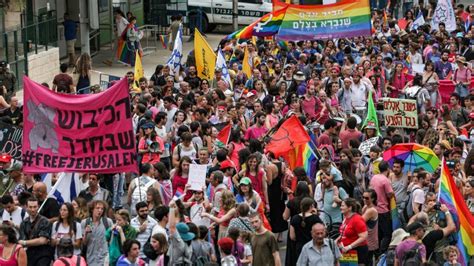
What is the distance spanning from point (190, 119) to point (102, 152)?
536 cm

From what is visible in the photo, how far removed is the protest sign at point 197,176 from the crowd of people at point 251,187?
0.36 feet

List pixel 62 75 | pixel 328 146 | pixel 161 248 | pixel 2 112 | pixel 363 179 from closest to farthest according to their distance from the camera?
pixel 161 248 < pixel 363 179 < pixel 328 146 < pixel 2 112 < pixel 62 75

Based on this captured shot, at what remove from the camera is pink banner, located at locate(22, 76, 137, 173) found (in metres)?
15.8

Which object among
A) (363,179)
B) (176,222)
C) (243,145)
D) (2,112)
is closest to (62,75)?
(2,112)

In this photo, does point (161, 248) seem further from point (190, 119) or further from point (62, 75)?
point (62, 75)

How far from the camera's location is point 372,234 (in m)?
16.5

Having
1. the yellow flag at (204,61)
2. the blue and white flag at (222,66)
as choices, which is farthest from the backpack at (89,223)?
the yellow flag at (204,61)

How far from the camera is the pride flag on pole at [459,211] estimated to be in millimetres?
16078

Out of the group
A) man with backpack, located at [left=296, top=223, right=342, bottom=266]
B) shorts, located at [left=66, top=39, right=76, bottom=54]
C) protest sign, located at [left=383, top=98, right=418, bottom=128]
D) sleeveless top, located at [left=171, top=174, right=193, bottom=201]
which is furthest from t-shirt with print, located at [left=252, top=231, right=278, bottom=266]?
shorts, located at [left=66, top=39, right=76, bottom=54]

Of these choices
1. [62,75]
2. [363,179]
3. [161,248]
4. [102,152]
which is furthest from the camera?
[62,75]

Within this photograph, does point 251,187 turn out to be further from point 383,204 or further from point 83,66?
point 83,66

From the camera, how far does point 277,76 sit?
87.9 ft

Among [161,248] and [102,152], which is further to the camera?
[102,152]

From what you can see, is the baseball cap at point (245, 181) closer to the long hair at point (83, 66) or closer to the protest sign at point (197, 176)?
the protest sign at point (197, 176)
